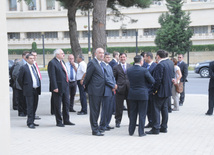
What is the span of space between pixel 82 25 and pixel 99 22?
1756 inches

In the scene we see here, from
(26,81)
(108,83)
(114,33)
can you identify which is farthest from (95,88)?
(114,33)

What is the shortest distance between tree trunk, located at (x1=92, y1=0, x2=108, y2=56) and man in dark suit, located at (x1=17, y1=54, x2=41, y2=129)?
14.0 feet

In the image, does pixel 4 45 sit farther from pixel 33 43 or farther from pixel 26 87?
pixel 33 43

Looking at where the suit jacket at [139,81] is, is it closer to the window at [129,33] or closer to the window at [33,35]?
the window at [129,33]

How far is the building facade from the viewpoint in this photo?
172ft

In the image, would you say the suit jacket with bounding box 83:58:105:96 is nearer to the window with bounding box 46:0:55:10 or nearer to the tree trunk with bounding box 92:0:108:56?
the tree trunk with bounding box 92:0:108:56

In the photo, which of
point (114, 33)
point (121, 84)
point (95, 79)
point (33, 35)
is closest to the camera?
point (95, 79)

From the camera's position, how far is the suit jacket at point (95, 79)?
27.1 feet

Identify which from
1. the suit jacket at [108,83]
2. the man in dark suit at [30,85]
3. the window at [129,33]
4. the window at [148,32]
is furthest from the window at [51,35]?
the suit jacket at [108,83]

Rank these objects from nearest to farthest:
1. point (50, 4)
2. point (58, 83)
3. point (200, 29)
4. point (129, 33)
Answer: point (58, 83) → point (200, 29) → point (129, 33) → point (50, 4)

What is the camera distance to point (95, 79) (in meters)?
8.29

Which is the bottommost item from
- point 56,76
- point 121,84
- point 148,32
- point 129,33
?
point 121,84

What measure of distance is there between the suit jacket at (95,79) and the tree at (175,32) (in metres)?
31.8

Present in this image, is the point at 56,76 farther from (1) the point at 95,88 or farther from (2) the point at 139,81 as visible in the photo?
(2) the point at 139,81
